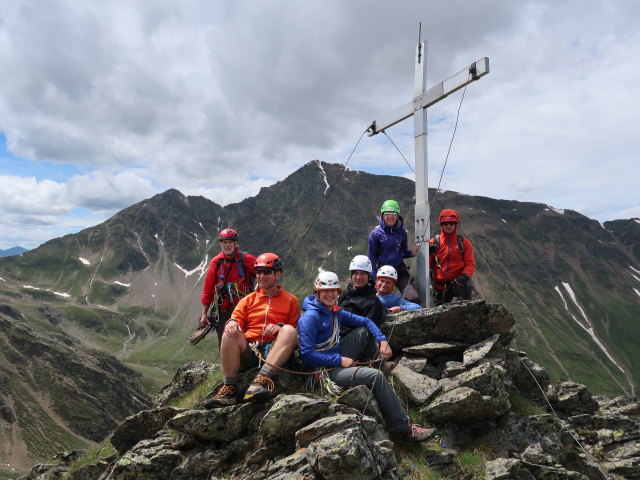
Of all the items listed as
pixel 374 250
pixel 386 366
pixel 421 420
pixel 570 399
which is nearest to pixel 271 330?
pixel 386 366

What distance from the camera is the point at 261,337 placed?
32.5 ft

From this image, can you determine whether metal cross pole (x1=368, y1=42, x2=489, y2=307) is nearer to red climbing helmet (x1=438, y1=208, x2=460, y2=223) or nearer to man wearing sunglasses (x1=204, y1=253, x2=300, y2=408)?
red climbing helmet (x1=438, y1=208, x2=460, y2=223)

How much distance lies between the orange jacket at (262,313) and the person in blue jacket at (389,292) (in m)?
3.71

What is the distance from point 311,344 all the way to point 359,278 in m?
2.67

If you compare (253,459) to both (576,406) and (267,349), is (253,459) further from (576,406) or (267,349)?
(576,406)

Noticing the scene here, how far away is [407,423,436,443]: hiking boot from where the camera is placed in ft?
29.0

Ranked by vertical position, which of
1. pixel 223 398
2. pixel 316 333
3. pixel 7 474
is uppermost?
pixel 316 333

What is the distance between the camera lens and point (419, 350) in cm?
1185

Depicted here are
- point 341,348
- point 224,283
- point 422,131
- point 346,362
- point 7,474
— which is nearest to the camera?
point 346,362

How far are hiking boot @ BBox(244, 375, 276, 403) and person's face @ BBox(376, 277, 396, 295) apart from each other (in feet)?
18.0

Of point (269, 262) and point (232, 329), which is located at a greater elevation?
point (269, 262)

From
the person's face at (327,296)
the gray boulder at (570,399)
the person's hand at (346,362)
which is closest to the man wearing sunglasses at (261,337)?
the person's face at (327,296)

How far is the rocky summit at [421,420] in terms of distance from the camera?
25.3 ft

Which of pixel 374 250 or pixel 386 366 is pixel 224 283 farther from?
pixel 386 366
